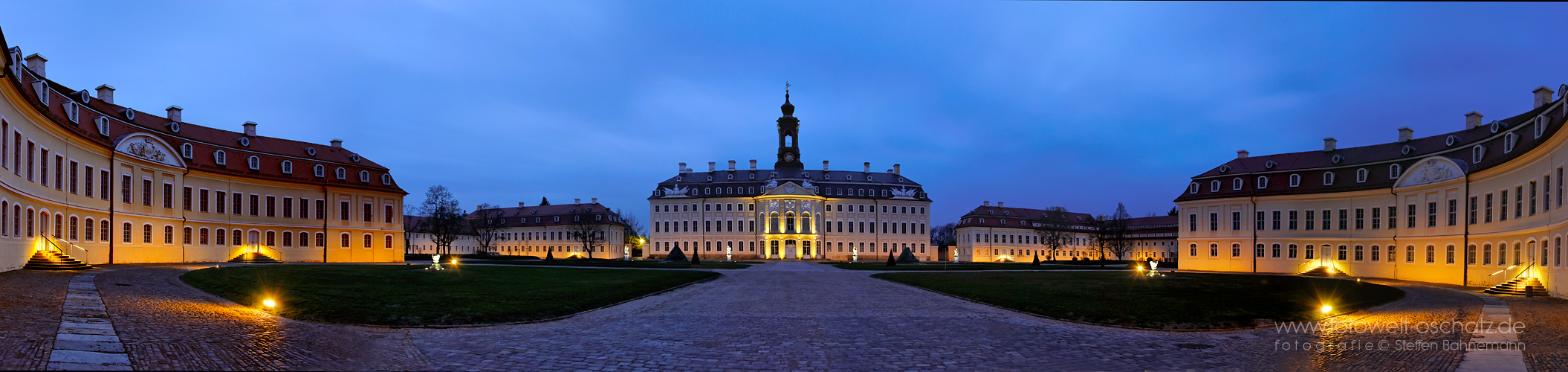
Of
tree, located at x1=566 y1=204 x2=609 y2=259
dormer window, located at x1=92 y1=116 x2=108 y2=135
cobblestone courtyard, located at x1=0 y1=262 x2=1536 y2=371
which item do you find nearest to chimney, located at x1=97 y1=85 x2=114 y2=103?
dormer window, located at x1=92 y1=116 x2=108 y2=135

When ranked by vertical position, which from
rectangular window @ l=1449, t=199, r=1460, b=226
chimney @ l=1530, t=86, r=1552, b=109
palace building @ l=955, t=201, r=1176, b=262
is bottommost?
palace building @ l=955, t=201, r=1176, b=262

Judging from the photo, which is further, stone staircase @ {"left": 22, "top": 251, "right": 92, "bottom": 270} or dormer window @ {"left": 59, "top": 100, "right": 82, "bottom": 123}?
dormer window @ {"left": 59, "top": 100, "right": 82, "bottom": 123}

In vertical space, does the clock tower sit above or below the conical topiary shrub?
above

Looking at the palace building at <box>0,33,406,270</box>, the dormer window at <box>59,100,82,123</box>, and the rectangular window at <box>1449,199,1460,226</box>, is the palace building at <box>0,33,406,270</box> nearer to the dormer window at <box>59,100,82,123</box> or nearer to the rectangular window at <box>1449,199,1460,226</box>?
the dormer window at <box>59,100,82,123</box>

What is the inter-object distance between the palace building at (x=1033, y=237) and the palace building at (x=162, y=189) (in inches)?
2580

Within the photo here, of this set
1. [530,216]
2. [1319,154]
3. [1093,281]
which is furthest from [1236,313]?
[530,216]

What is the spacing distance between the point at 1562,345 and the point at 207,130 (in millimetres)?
57281

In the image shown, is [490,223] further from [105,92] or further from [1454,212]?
[1454,212]

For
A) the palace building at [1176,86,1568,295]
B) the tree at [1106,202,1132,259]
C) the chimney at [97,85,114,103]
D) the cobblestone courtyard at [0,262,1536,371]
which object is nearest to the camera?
the cobblestone courtyard at [0,262,1536,371]

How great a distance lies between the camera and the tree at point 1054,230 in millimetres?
87562

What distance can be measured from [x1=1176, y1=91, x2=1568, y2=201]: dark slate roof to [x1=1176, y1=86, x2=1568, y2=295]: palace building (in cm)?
8

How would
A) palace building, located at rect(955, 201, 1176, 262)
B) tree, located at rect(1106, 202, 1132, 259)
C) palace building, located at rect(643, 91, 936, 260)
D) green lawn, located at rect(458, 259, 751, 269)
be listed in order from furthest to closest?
palace building, located at rect(955, 201, 1176, 262) < palace building, located at rect(643, 91, 936, 260) < tree, located at rect(1106, 202, 1132, 259) < green lawn, located at rect(458, 259, 751, 269)

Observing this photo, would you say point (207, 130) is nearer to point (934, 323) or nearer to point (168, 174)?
point (168, 174)

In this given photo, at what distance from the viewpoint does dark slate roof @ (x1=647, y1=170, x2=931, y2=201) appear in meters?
91.4
